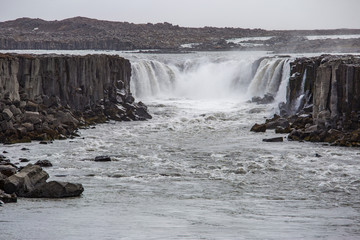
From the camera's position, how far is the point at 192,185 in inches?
1033

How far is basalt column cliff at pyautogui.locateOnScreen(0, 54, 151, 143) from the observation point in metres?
38.8

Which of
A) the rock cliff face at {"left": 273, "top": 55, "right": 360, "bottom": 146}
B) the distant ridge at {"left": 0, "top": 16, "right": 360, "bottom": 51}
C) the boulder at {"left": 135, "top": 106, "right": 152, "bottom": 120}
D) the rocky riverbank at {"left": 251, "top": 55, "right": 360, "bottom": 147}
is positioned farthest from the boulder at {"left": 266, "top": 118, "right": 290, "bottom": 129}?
the distant ridge at {"left": 0, "top": 16, "right": 360, "bottom": 51}

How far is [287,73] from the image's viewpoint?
59562 mm

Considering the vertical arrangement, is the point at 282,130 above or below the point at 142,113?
below

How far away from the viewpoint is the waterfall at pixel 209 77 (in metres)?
62.9

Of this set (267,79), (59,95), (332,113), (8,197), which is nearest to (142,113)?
(59,95)

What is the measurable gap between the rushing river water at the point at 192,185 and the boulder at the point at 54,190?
20.0 inches

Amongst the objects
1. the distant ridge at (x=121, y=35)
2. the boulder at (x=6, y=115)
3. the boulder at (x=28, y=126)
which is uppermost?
the distant ridge at (x=121, y=35)

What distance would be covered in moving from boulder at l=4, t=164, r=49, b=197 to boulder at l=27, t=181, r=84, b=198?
0.83ft

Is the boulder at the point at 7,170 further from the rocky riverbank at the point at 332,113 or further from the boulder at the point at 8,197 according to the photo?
the rocky riverbank at the point at 332,113

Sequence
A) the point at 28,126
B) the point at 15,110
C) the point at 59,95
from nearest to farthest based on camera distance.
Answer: the point at 28,126
the point at 15,110
the point at 59,95

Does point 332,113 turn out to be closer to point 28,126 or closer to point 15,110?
point 28,126

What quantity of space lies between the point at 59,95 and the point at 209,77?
27572 millimetres

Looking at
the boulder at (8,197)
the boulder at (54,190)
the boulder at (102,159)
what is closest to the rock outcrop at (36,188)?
the boulder at (54,190)
